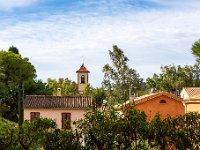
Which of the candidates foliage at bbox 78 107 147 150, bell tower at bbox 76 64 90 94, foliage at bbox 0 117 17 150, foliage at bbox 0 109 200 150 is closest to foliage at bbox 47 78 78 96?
bell tower at bbox 76 64 90 94

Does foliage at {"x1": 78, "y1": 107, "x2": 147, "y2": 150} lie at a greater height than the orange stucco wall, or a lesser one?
lesser

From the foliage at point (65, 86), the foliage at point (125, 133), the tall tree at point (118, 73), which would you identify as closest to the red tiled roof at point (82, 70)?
the foliage at point (65, 86)

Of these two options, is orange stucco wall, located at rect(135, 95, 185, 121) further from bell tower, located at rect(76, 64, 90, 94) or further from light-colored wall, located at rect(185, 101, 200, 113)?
bell tower, located at rect(76, 64, 90, 94)

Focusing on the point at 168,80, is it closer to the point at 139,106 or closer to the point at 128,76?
the point at 128,76

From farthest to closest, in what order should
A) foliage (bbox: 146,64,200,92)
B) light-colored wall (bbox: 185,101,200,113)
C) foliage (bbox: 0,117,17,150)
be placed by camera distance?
foliage (bbox: 146,64,200,92) < light-colored wall (bbox: 185,101,200,113) < foliage (bbox: 0,117,17,150)

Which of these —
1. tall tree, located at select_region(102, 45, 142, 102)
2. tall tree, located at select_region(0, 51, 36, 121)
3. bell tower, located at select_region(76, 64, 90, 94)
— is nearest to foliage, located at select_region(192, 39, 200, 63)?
tall tree, located at select_region(102, 45, 142, 102)

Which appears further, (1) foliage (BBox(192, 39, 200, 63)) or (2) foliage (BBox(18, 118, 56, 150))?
(1) foliage (BBox(192, 39, 200, 63))

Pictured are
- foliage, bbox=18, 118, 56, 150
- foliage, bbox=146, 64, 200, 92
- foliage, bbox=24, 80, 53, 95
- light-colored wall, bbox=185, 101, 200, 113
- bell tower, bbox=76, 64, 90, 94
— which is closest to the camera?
foliage, bbox=18, 118, 56, 150

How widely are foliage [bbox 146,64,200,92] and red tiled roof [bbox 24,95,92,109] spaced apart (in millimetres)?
29609

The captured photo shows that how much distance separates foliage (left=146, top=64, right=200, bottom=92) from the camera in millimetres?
68188

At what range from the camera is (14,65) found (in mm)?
53188

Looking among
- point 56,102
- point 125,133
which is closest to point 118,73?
point 56,102

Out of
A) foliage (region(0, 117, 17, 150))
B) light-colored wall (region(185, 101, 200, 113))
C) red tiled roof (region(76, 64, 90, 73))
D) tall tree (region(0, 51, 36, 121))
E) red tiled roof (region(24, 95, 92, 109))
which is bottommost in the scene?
foliage (region(0, 117, 17, 150))

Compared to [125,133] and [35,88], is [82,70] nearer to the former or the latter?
[35,88]
